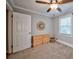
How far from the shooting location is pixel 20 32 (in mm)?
4488

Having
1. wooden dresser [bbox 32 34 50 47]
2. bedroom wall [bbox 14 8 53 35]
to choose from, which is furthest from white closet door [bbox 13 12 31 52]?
bedroom wall [bbox 14 8 53 35]

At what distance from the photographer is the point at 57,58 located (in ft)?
11.4

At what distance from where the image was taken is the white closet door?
422cm

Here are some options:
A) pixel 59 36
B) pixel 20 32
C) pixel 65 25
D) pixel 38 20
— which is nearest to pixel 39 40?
pixel 38 20

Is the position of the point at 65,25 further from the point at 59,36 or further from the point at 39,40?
the point at 39,40

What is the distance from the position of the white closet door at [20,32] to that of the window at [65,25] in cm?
269

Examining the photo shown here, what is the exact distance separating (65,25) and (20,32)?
3.35 meters

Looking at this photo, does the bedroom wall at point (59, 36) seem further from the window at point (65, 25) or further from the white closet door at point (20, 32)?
the white closet door at point (20, 32)

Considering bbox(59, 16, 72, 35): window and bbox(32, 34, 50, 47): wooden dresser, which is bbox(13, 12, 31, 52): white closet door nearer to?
bbox(32, 34, 50, 47): wooden dresser

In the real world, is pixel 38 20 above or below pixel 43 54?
above

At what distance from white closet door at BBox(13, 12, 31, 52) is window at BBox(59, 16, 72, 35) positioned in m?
2.69
